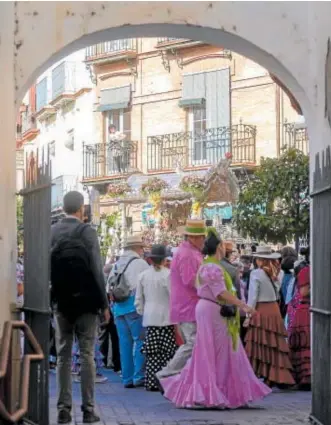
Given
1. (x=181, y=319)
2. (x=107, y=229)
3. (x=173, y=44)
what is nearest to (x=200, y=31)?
(x=181, y=319)

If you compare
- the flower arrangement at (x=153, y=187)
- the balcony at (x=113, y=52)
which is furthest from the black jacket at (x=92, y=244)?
the balcony at (x=113, y=52)

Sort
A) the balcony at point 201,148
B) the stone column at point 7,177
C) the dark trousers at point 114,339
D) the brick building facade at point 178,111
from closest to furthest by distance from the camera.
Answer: the stone column at point 7,177, the dark trousers at point 114,339, the brick building facade at point 178,111, the balcony at point 201,148

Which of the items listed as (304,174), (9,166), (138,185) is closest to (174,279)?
(9,166)

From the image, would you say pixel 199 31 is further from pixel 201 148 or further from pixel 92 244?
pixel 201 148

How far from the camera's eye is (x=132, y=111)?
38.2 metres

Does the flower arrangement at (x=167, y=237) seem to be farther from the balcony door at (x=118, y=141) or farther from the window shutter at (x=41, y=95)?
the window shutter at (x=41, y=95)

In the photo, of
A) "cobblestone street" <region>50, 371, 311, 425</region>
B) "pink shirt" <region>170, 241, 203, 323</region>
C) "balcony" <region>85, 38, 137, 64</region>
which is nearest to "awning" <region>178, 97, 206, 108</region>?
"balcony" <region>85, 38, 137, 64</region>

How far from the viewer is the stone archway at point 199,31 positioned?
9.59m

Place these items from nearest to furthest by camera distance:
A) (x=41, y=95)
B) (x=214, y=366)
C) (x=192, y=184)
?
(x=214, y=366), (x=192, y=184), (x=41, y=95)

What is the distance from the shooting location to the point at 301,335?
44.0ft

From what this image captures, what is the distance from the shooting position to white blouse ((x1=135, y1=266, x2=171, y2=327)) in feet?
44.2

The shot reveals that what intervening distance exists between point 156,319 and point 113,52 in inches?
1026

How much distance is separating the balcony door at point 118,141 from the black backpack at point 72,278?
91.8ft

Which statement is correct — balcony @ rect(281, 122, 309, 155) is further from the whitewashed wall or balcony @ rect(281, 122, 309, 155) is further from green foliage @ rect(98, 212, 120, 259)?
the whitewashed wall
